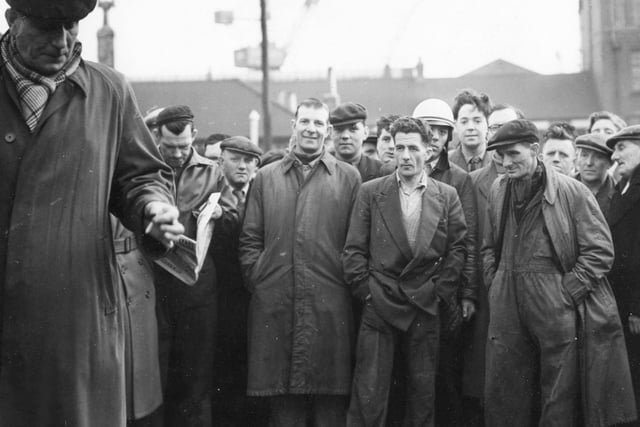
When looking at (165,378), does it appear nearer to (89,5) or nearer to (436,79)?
(89,5)

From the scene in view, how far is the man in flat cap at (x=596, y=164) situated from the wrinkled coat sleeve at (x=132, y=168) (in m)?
4.66

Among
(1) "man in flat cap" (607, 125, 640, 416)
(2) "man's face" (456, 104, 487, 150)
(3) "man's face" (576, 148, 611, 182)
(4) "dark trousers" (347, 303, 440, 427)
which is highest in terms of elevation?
(2) "man's face" (456, 104, 487, 150)

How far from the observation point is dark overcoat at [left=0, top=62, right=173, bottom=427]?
3.13 m

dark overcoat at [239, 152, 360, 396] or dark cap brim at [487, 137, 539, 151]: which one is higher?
dark cap brim at [487, 137, 539, 151]

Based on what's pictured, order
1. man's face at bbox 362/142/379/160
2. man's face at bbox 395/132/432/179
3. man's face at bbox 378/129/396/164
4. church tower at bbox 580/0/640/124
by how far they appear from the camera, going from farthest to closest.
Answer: church tower at bbox 580/0/640/124 → man's face at bbox 362/142/379/160 → man's face at bbox 378/129/396/164 → man's face at bbox 395/132/432/179

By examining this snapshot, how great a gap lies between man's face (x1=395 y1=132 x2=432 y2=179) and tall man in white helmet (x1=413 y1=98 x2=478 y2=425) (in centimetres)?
23

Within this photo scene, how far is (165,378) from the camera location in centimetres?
655

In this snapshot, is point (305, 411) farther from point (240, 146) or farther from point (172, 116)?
point (172, 116)

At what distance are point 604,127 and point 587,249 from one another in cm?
254

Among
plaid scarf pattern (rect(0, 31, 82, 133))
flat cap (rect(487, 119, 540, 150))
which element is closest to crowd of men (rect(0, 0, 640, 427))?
flat cap (rect(487, 119, 540, 150))

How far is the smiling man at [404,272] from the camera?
20.5 ft

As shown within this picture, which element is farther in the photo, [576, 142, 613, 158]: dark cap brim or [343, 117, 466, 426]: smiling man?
[576, 142, 613, 158]: dark cap brim

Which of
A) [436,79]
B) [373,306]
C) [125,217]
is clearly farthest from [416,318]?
[436,79]

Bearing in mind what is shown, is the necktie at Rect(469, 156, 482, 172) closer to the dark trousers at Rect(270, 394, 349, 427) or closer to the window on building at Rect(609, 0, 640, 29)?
the dark trousers at Rect(270, 394, 349, 427)
